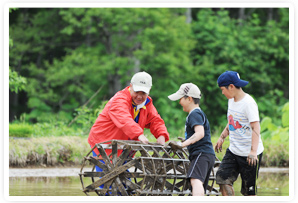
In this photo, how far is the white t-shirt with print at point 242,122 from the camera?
21.3ft

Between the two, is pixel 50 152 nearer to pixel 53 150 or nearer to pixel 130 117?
pixel 53 150

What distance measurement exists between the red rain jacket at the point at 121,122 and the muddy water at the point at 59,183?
63.3 inches

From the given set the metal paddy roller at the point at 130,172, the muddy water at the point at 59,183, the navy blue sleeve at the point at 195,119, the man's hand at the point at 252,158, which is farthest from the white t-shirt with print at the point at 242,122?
the muddy water at the point at 59,183

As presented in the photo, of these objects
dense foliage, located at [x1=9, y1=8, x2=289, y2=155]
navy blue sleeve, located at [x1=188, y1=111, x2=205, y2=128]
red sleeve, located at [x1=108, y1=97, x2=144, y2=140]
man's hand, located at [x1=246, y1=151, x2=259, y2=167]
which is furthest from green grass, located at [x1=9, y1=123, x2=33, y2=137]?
dense foliage, located at [x1=9, y1=8, x2=289, y2=155]

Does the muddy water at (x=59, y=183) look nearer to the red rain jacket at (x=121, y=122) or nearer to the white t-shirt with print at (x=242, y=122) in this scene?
the red rain jacket at (x=121, y=122)

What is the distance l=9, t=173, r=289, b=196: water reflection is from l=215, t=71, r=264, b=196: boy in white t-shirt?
1.93m

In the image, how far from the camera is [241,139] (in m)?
6.61

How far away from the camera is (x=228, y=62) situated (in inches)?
1120

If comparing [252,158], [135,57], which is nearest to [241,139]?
[252,158]

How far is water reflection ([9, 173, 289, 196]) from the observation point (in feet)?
27.9

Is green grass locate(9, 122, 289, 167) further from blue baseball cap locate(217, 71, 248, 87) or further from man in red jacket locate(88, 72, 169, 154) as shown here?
blue baseball cap locate(217, 71, 248, 87)

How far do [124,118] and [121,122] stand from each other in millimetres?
67
